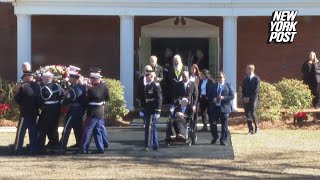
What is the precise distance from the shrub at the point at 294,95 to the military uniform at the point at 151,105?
6797 mm

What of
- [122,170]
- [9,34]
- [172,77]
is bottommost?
[122,170]

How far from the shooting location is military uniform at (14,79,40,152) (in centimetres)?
1511

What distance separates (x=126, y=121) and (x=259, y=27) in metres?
5.90

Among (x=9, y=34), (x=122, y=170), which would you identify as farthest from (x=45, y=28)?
(x=122, y=170)

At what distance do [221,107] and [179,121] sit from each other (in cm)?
108

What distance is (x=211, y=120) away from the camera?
16.4 meters

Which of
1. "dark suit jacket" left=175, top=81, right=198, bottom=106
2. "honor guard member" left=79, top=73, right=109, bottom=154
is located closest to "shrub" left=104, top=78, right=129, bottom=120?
"dark suit jacket" left=175, top=81, right=198, bottom=106

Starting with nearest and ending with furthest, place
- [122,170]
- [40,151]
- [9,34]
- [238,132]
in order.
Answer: [122,170]
[40,151]
[238,132]
[9,34]

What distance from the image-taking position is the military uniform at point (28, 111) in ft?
49.6

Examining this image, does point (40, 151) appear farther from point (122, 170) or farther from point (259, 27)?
point (259, 27)

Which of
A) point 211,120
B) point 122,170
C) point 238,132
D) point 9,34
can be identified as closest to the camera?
point 122,170

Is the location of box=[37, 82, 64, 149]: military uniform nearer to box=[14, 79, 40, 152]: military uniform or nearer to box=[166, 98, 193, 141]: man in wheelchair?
box=[14, 79, 40, 152]: military uniform

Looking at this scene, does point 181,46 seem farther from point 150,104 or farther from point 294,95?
point 150,104

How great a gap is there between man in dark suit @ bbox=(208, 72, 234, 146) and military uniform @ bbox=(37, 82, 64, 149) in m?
3.46
